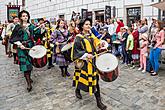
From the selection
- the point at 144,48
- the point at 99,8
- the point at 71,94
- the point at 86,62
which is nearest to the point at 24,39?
the point at 71,94

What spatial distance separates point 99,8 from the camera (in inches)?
537

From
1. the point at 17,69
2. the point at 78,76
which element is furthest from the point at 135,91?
the point at 17,69

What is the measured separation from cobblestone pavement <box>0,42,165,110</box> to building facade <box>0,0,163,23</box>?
4.97m

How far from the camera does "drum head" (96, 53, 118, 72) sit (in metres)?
3.83

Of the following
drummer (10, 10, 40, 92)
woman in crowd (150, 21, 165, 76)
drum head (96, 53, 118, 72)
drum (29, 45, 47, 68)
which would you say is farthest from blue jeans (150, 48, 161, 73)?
drummer (10, 10, 40, 92)

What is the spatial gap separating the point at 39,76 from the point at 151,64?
3470mm

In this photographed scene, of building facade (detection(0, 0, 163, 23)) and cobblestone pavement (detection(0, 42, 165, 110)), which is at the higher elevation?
building facade (detection(0, 0, 163, 23))

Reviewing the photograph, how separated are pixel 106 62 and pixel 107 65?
0.06m

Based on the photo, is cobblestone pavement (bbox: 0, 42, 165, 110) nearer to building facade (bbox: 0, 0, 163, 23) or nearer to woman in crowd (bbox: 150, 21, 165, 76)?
woman in crowd (bbox: 150, 21, 165, 76)

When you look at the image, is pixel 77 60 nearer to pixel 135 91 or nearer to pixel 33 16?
pixel 135 91

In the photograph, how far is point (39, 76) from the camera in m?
6.70

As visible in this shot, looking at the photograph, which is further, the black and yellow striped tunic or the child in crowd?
the child in crowd

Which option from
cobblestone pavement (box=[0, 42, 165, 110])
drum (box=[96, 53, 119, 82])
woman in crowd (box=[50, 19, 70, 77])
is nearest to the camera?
drum (box=[96, 53, 119, 82])

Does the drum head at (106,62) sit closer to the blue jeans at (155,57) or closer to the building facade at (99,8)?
the blue jeans at (155,57)
